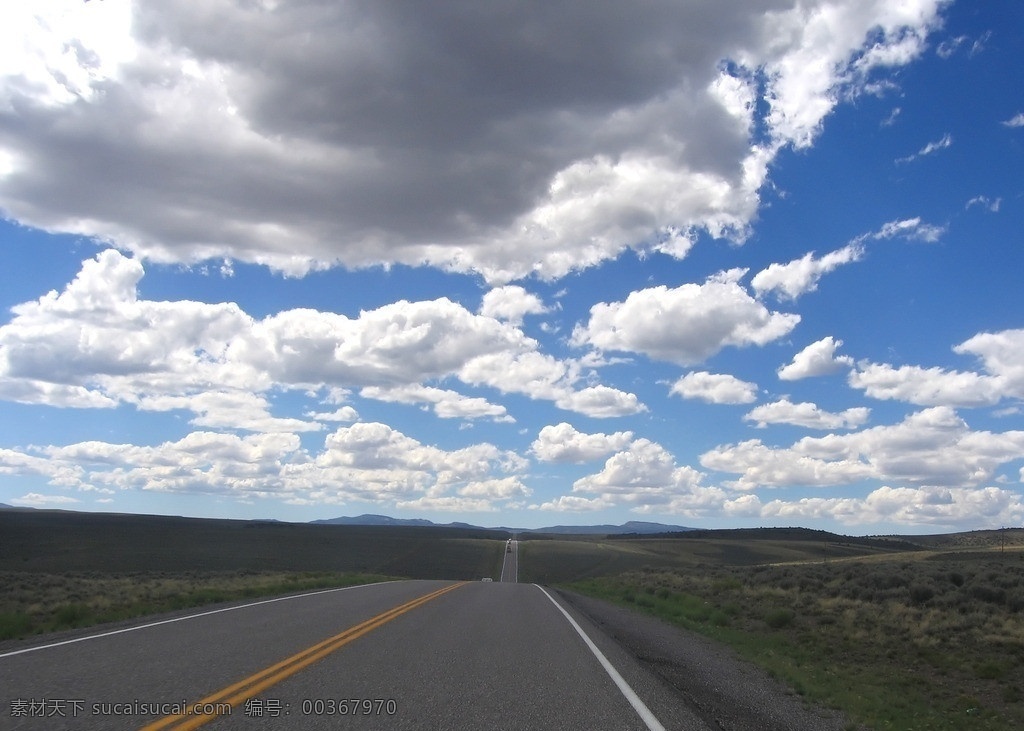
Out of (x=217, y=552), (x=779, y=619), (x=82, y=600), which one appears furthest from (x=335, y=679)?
(x=217, y=552)

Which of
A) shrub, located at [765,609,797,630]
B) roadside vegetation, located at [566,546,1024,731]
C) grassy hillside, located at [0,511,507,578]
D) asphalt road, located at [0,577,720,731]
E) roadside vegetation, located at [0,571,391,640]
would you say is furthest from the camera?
grassy hillside, located at [0,511,507,578]

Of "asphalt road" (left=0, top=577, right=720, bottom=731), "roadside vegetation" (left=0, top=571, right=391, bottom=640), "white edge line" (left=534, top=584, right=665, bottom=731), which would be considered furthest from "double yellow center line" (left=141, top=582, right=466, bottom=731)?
"roadside vegetation" (left=0, top=571, right=391, bottom=640)

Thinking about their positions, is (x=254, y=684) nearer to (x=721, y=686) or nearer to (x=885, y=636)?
(x=721, y=686)

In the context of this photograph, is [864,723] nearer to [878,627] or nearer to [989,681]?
[989,681]

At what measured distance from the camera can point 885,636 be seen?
18.3 m

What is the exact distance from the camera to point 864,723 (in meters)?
9.57

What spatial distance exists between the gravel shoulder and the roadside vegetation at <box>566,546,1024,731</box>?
0.48 meters

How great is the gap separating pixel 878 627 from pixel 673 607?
7470 millimetres

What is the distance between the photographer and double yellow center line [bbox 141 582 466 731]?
692 cm

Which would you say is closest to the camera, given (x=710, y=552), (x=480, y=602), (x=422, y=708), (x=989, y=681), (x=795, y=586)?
(x=422, y=708)

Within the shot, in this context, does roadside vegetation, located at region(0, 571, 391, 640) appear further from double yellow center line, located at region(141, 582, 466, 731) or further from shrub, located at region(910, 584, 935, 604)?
shrub, located at region(910, 584, 935, 604)

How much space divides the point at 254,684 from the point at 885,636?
14729mm

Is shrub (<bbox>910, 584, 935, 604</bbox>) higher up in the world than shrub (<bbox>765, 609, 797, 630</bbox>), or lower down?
higher up

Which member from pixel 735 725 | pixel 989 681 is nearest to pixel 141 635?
pixel 735 725
